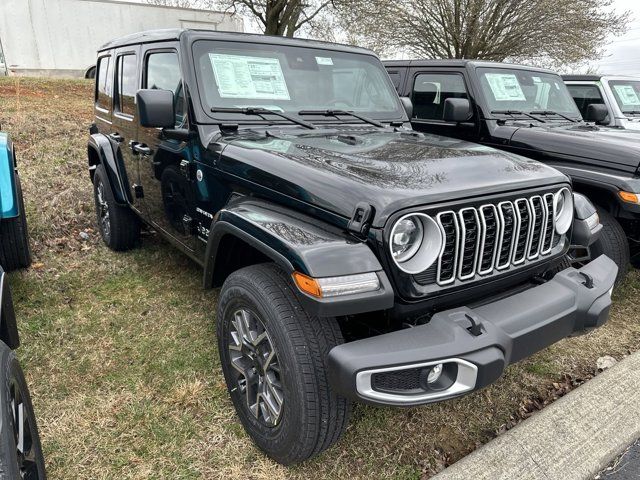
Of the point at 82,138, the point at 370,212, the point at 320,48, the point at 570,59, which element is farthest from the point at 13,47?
the point at 370,212

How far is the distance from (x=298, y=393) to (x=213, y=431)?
80cm

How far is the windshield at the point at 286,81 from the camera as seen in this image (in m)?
3.03

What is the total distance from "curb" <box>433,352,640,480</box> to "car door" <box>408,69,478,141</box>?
3.11 metres

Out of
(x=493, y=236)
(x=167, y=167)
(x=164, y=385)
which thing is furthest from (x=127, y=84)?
(x=493, y=236)

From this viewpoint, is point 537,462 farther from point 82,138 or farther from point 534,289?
point 82,138

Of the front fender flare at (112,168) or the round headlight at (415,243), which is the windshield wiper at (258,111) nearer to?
the round headlight at (415,243)

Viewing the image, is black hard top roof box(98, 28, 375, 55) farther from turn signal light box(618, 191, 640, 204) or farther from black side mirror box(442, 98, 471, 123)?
turn signal light box(618, 191, 640, 204)

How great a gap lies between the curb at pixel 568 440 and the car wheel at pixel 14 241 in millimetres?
3515

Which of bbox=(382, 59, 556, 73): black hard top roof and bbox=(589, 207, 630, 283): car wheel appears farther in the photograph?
bbox=(382, 59, 556, 73): black hard top roof

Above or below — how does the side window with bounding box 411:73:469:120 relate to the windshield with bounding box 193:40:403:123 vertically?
below

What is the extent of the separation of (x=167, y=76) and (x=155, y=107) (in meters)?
0.62

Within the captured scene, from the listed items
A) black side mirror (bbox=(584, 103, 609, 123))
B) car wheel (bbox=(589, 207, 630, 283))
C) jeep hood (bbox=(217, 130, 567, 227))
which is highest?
jeep hood (bbox=(217, 130, 567, 227))

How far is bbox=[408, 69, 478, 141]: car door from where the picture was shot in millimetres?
5285

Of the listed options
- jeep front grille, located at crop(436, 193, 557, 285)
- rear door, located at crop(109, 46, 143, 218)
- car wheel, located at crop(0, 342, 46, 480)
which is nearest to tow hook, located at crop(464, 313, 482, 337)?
jeep front grille, located at crop(436, 193, 557, 285)
